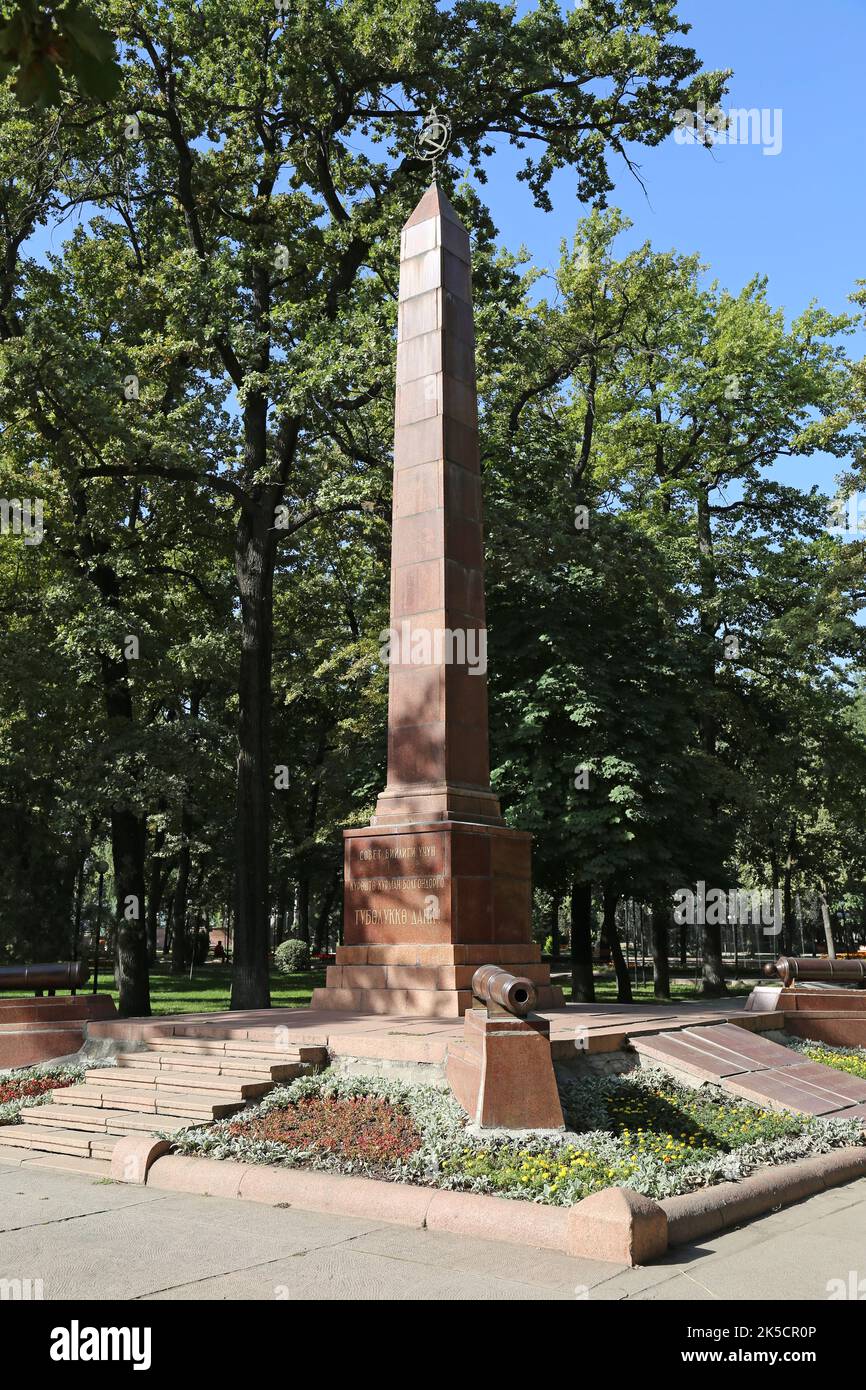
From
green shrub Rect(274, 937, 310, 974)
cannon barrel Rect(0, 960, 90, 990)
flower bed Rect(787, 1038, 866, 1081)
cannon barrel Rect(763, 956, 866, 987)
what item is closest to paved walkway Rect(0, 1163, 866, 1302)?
flower bed Rect(787, 1038, 866, 1081)

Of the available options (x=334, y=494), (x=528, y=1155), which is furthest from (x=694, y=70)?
(x=528, y=1155)

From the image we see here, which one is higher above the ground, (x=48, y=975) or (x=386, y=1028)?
(x=48, y=975)

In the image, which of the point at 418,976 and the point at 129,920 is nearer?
the point at 418,976

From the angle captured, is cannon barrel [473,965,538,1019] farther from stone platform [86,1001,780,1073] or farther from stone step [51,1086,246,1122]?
stone step [51,1086,246,1122]

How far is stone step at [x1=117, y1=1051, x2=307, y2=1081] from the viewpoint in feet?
30.8

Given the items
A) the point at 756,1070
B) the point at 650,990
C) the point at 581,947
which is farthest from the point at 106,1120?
the point at 650,990

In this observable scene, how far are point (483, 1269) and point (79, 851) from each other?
2377 centimetres

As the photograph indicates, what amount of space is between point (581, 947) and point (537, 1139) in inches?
551

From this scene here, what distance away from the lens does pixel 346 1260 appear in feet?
18.7

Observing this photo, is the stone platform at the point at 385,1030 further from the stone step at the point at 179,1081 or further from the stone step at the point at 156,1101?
the stone step at the point at 156,1101

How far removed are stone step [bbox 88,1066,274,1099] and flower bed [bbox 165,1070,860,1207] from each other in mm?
225

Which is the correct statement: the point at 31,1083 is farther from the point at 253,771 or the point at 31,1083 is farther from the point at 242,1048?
the point at 253,771
